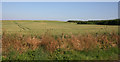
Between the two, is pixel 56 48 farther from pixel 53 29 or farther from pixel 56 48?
pixel 53 29

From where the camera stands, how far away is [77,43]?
738 cm

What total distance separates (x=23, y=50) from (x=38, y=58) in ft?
3.34

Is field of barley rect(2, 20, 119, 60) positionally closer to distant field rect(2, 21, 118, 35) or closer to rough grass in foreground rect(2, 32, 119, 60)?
rough grass in foreground rect(2, 32, 119, 60)

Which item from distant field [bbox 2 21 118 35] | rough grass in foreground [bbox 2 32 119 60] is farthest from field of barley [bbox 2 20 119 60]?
distant field [bbox 2 21 118 35]

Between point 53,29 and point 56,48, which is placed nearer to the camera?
point 56,48

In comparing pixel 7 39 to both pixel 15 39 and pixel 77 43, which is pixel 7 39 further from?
pixel 77 43

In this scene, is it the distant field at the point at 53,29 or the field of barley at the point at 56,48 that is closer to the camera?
the field of barley at the point at 56,48

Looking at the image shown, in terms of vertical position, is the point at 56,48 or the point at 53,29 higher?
the point at 53,29

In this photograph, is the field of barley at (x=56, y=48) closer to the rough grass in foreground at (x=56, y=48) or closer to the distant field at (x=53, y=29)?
the rough grass in foreground at (x=56, y=48)

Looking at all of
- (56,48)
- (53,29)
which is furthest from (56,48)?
(53,29)

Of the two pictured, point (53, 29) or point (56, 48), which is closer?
point (56, 48)

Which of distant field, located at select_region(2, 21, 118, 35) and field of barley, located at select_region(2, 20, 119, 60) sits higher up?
distant field, located at select_region(2, 21, 118, 35)

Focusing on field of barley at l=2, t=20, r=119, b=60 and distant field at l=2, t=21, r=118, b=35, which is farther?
Result: distant field at l=2, t=21, r=118, b=35

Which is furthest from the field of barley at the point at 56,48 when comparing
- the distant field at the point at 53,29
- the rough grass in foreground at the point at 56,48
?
the distant field at the point at 53,29
